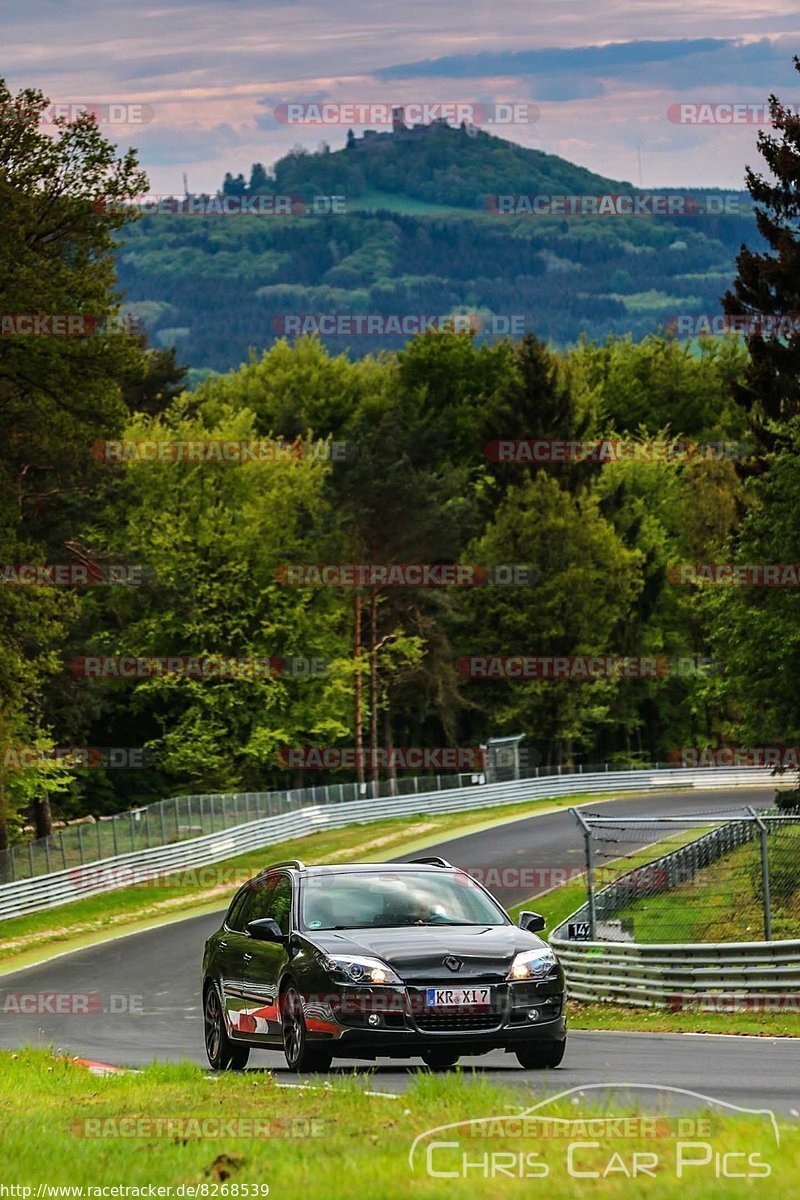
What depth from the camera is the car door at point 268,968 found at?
528 inches

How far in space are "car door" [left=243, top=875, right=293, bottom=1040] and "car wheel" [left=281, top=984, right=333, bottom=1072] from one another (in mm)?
211

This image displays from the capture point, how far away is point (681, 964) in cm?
2173

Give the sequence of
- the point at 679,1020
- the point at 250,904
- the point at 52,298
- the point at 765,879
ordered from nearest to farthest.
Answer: the point at 250,904 → the point at 765,879 → the point at 679,1020 → the point at 52,298

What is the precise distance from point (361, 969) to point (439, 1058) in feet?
3.72

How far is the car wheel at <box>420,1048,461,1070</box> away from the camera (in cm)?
1243

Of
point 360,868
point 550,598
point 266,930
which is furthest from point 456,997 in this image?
point 550,598

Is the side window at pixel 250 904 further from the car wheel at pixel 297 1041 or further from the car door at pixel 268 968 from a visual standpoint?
the car wheel at pixel 297 1041

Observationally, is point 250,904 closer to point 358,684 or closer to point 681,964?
point 681,964

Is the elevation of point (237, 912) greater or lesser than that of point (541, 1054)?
greater

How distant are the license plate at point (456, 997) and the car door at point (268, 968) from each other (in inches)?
56.2

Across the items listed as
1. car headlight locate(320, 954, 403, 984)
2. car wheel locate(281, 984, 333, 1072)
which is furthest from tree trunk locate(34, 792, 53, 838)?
car headlight locate(320, 954, 403, 984)

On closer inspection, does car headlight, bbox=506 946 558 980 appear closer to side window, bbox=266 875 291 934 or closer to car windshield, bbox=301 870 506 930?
car windshield, bbox=301 870 506 930

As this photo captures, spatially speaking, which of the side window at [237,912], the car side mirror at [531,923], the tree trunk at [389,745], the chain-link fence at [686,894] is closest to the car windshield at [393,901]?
the car side mirror at [531,923]

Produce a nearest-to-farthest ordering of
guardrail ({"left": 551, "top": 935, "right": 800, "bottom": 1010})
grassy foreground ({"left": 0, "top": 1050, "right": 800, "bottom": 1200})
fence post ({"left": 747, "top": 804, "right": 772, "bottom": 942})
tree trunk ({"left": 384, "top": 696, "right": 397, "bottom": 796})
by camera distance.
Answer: grassy foreground ({"left": 0, "top": 1050, "right": 800, "bottom": 1200}), fence post ({"left": 747, "top": 804, "right": 772, "bottom": 942}), guardrail ({"left": 551, "top": 935, "right": 800, "bottom": 1010}), tree trunk ({"left": 384, "top": 696, "right": 397, "bottom": 796})
